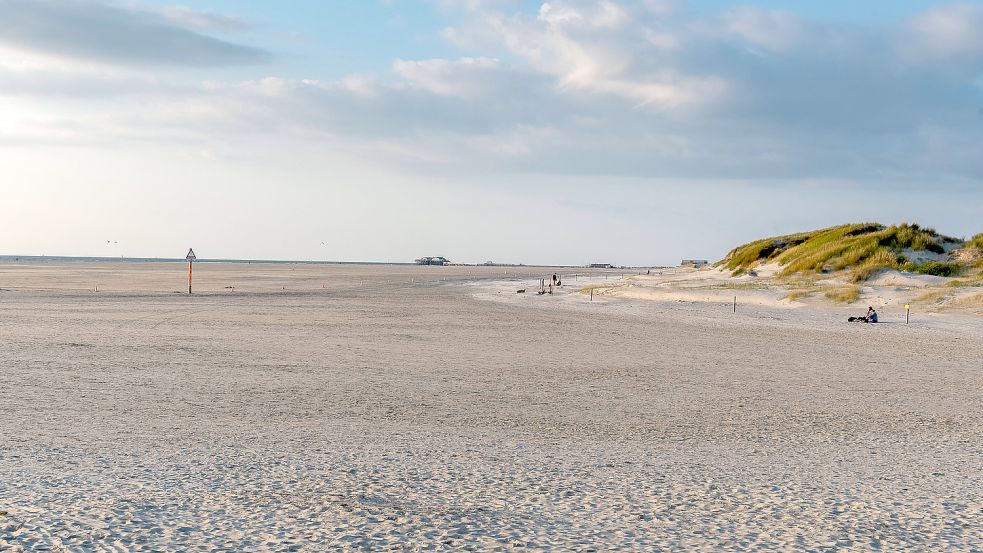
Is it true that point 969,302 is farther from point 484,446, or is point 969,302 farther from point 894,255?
point 484,446

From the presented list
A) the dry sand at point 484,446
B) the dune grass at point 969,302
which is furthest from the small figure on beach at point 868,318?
the dry sand at point 484,446

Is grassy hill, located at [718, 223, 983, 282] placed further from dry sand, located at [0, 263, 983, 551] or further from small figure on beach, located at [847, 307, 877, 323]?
dry sand, located at [0, 263, 983, 551]

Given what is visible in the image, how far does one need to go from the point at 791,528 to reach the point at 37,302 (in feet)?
118

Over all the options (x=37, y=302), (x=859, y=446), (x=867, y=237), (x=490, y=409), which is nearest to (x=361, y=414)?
(x=490, y=409)

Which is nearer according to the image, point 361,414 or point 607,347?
point 361,414

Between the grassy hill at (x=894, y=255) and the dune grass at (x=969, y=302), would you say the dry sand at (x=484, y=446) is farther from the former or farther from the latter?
the grassy hill at (x=894, y=255)

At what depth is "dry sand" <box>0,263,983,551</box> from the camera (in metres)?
5.94

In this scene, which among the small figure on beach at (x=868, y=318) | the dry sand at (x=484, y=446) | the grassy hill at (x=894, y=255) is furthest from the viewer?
the grassy hill at (x=894, y=255)

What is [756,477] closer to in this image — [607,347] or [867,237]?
[607,347]

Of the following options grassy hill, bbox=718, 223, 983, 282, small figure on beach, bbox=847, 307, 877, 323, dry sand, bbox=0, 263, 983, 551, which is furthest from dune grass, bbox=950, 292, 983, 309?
dry sand, bbox=0, 263, 983, 551

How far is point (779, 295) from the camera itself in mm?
37469

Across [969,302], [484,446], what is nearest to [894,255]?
[969,302]

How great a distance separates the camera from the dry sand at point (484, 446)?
594 centimetres

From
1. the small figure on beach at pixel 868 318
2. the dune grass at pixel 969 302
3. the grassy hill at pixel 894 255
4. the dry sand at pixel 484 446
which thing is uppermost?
the grassy hill at pixel 894 255
